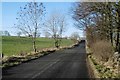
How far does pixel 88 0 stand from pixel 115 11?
176 inches

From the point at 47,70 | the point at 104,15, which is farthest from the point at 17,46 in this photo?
the point at 47,70

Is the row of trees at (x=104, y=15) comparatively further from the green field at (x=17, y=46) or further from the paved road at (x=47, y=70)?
the green field at (x=17, y=46)

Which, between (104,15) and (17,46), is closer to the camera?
(104,15)

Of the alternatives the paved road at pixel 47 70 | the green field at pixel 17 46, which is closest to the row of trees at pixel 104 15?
the paved road at pixel 47 70

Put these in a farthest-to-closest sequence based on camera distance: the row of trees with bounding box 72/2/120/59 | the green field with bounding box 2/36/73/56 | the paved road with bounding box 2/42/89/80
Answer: the green field with bounding box 2/36/73/56, the row of trees with bounding box 72/2/120/59, the paved road with bounding box 2/42/89/80

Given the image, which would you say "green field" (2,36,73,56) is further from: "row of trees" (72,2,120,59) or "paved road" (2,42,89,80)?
"paved road" (2,42,89,80)

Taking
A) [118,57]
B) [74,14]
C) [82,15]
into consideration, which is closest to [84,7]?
[82,15]

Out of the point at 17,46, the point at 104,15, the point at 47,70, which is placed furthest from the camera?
the point at 17,46

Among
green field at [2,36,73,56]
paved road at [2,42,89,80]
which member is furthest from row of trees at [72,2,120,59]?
green field at [2,36,73,56]

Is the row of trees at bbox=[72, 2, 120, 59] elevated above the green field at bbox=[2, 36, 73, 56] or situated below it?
above

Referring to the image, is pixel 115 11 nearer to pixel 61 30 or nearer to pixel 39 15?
pixel 39 15

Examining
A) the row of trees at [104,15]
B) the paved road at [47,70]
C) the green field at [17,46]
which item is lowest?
the paved road at [47,70]

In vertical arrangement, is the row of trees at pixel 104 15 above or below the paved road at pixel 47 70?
above

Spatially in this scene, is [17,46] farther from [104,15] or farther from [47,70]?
[47,70]
